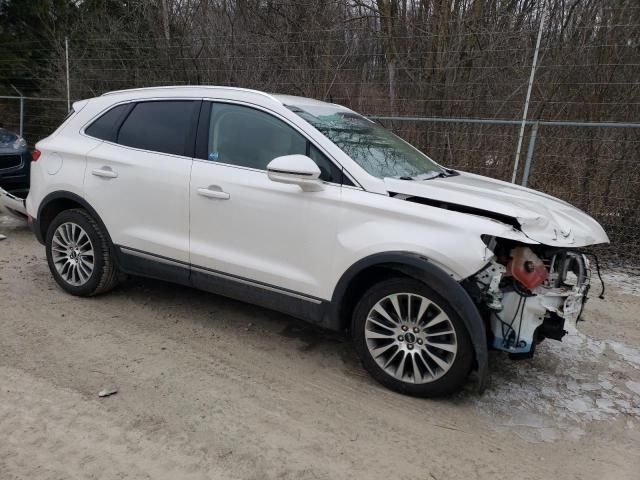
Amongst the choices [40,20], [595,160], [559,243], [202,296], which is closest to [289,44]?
[595,160]

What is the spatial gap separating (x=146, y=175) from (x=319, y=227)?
1.54m

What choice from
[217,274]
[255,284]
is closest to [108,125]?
[217,274]

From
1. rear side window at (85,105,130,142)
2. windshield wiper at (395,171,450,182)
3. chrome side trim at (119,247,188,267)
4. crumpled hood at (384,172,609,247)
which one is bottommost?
chrome side trim at (119,247,188,267)

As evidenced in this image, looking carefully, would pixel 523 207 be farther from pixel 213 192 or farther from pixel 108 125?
pixel 108 125

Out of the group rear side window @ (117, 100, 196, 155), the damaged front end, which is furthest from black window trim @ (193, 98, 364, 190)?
the damaged front end

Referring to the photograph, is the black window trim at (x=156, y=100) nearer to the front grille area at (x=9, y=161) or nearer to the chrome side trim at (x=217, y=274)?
the chrome side trim at (x=217, y=274)

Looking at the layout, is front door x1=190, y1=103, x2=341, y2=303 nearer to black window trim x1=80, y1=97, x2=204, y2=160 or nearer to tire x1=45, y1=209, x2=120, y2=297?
black window trim x1=80, y1=97, x2=204, y2=160

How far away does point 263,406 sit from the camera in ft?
10.00

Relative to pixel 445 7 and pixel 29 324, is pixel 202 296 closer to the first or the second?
pixel 29 324

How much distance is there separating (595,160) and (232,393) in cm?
581

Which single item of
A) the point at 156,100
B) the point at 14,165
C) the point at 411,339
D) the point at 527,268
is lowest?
the point at 411,339

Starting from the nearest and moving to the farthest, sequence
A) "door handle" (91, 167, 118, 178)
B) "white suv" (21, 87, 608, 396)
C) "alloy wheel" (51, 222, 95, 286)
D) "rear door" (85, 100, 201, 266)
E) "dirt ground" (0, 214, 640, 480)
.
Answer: "dirt ground" (0, 214, 640, 480) < "white suv" (21, 87, 608, 396) < "rear door" (85, 100, 201, 266) < "door handle" (91, 167, 118, 178) < "alloy wheel" (51, 222, 95, 286)

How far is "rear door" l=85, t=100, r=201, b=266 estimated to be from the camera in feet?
12.7

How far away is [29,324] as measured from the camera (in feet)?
13.0
